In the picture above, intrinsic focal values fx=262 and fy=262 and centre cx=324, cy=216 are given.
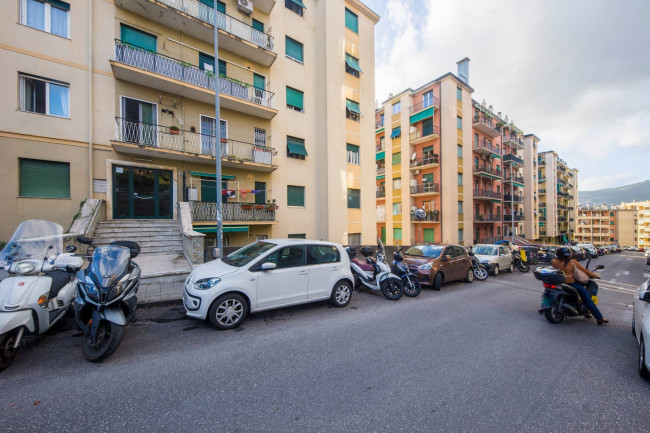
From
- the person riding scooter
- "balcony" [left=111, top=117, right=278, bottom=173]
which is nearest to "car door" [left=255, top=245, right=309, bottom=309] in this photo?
the person riding scooter

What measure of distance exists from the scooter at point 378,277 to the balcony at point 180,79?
9.29 metres

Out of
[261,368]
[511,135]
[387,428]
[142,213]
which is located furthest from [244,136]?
[511,135]

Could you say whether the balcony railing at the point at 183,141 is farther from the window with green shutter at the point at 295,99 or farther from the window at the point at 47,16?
the window at the point at 47,16

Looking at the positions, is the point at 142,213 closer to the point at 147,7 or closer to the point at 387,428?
the point at 147,7

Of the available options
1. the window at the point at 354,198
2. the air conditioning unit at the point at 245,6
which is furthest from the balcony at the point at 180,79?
the window at the point at 354,198

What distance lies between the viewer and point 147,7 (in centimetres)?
1078

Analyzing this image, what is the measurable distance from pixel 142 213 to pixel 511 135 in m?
45.6

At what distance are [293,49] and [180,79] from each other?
7.23 metres

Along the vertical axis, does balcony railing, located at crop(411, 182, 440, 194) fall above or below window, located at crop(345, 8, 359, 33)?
below

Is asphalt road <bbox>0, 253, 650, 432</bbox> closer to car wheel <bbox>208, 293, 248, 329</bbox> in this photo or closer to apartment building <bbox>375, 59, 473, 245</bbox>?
car wheel <bbox>208, 293, 248, 329</bbox>

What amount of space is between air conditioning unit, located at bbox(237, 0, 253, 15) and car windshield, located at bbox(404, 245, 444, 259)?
14.3 meters

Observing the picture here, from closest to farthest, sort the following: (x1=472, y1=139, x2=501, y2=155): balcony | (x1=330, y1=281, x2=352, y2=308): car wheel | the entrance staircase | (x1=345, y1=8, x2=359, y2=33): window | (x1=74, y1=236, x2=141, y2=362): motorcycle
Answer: (x1=74, y1=236, x2=141, y2=362): motorcycle < (x1=330, y1=281, x2=352, y2=308): car wheel < the entrance staircase < (x1=345, y1=8, x2=359, y2=33): window < (x1=472, y1=139, x2=501, y2=155): balcony

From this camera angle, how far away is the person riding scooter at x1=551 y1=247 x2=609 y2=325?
18.3ft

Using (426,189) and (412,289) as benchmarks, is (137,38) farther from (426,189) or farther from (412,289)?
(426,189)
